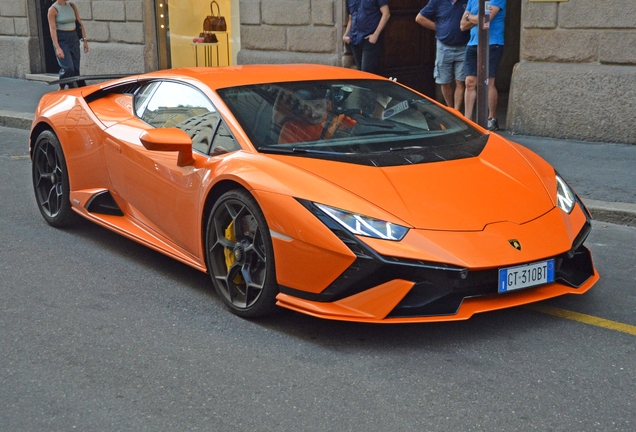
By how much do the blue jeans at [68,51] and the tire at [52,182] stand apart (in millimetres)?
7157

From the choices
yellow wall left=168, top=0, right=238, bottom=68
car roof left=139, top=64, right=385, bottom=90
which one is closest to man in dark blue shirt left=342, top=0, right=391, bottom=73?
yellow wall left=168, top=0, right=238, bottom=68

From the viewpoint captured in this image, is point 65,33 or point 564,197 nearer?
point 564,197

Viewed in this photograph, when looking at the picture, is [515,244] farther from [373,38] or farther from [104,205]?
[373,38]

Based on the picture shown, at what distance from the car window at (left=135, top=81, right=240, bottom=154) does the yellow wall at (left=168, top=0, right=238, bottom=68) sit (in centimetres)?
924

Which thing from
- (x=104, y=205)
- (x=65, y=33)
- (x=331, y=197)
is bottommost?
(x=104, y=205)

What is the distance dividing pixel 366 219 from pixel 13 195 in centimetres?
471

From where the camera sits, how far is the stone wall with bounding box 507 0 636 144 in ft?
32.4

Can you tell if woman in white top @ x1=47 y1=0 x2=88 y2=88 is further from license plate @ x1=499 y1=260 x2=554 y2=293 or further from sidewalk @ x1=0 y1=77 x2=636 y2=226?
license plate @ x1=499 y1=260 x2=554 y2=293

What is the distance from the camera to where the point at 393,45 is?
13.0m

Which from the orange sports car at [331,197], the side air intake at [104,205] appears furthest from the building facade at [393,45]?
the side air intake at [104,205]

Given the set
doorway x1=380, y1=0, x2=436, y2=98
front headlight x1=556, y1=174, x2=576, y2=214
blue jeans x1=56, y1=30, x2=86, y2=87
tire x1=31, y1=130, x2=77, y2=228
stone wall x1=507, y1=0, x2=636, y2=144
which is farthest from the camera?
blue jeans x1=56, y1=30, x2=86, y2=87

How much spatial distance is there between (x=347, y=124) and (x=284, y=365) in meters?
1.56

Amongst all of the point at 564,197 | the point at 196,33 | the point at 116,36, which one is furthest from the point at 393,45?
the point at 564,197

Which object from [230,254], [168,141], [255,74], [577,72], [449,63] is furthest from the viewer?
[449,63]
